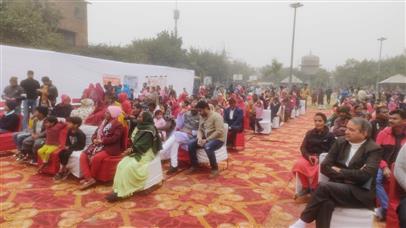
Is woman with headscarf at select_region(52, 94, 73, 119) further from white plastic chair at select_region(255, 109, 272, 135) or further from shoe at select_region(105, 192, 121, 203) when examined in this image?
white plastic chair at select_region(255, 109, 272, 135)

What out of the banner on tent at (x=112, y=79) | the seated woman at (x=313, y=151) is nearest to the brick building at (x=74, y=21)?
the banner on tent at (x=112, y=79)

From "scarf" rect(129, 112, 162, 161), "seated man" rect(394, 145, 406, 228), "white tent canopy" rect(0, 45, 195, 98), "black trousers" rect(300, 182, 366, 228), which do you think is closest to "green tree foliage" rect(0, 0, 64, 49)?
"white tent canopy" rect(0, 45, 195, 98)

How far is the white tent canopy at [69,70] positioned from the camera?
32.8 ft

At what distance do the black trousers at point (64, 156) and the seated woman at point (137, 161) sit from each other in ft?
3.22

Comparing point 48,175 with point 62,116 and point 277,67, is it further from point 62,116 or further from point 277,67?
point 277,67

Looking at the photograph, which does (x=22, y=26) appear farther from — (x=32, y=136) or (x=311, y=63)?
(x=311, y=63)

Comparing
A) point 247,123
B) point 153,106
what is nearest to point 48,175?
point 153,106

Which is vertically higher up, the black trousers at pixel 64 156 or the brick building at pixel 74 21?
the brick building at pixel 74 21

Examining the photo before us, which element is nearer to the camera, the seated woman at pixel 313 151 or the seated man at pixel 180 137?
the seated woman at pixel 313 151

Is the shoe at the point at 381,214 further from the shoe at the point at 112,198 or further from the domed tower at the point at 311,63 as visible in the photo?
the domed tower at the point at 311,63

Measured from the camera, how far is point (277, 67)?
111ft

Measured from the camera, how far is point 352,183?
127 inches

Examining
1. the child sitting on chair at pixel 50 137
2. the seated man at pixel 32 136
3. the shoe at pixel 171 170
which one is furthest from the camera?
the seated man at pixel 32 136

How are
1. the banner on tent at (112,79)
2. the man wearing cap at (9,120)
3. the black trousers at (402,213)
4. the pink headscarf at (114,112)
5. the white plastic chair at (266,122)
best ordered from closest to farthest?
the black trousers at (402,213)
the pink headscarf at (114,112)
the man wearing cap at (9,120)
the white plastic chair at (266,122)
the banner on tent at (112,79)
